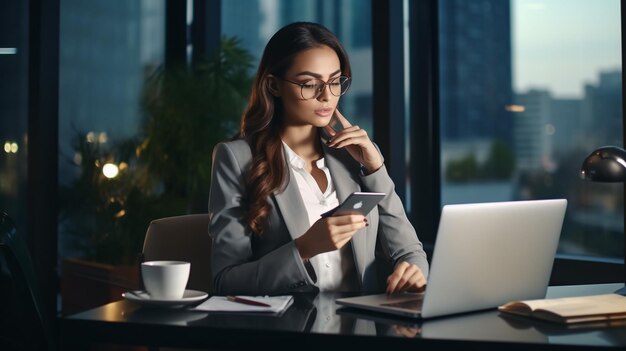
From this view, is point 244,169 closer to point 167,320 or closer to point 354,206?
point 354,206

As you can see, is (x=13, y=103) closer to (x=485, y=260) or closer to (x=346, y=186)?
(x=346, y=186)

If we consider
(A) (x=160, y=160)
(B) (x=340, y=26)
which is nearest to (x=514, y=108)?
(B) (x=340, y=26)

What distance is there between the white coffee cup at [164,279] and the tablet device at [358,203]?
0.36m

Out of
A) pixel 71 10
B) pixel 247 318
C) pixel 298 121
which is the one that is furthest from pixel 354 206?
pixel 71 10

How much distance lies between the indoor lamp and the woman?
54 cm

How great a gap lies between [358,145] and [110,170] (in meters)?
2.03

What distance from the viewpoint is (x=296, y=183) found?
2.17 m

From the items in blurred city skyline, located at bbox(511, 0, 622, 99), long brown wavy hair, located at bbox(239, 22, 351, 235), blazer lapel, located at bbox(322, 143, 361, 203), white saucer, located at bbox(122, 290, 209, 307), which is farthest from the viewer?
blurred city skyline, located at bbox(511, 0, 622, 99)

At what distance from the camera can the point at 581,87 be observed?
2.96m

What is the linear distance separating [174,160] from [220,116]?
340 millimetres

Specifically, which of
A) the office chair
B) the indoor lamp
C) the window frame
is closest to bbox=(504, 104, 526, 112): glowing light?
the window frame

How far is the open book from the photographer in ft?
4.58

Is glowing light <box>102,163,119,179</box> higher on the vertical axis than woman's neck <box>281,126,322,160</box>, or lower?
lower

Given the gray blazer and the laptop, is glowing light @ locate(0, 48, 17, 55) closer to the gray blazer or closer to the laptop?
the gray blazer
